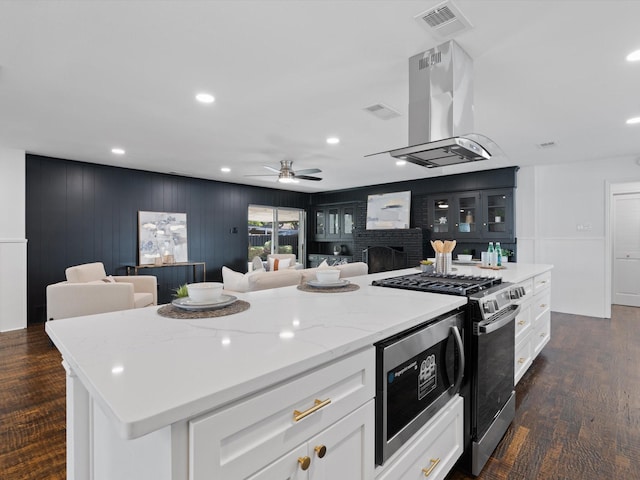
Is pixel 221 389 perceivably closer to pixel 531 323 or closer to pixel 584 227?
pixel 531 323

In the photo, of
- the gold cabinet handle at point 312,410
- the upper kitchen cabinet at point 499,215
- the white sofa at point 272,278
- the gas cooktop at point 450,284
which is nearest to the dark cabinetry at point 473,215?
the upper kitchen cabinet at point 499,215

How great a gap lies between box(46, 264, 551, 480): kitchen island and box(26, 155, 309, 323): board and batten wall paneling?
15.6 feet

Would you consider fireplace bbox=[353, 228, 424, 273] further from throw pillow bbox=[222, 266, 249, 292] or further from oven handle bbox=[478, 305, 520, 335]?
oven handle bbox=[478, 305, 520, 335]

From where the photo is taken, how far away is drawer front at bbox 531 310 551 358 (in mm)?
2988

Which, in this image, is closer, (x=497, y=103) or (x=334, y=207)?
(x=497, y=103)

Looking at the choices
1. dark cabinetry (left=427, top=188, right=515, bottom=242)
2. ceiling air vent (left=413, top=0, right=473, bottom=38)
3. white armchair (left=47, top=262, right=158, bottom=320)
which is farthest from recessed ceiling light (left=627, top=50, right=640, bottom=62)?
white armchair (left=47, top=262, right=158, bottom=320)

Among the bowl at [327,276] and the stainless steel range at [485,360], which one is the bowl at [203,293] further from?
the stainless steel range at [485,360]

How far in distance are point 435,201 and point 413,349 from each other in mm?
5754

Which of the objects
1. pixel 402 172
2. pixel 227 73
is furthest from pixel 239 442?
pixel 402 172

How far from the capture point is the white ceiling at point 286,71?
179 cm

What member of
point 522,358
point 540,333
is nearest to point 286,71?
point 522,358

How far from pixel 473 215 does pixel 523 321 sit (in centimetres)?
388

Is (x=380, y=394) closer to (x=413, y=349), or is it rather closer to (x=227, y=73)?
(x=413, y=349)

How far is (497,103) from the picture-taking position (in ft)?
9.74
